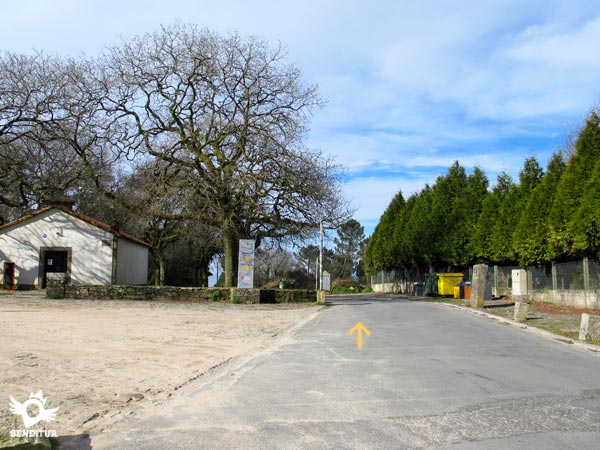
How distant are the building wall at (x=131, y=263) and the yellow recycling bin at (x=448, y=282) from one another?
2269cm

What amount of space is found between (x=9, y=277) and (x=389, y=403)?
113 feet

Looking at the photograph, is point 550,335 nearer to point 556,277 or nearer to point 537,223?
point 556,277

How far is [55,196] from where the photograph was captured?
40.5 m

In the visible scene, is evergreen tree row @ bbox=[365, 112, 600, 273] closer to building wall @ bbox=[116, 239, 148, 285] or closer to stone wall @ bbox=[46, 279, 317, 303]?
stone wall @ bbox=[46, 279, 317, 303]

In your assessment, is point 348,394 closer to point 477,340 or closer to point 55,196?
point 477,340

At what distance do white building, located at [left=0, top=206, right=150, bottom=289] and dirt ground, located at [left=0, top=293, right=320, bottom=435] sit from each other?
1497 centimetres

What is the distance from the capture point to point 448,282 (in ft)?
127

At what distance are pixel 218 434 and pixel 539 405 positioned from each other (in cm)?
400

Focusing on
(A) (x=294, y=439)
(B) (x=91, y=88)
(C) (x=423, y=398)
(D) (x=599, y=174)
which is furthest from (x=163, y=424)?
(B) (x=91, y=88)

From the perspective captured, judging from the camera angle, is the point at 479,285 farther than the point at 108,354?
Yes

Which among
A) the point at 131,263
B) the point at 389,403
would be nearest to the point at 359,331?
the point at 389,403

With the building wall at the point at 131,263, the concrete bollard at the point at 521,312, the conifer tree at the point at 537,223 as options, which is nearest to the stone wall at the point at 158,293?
the building wall at the point at 131,263

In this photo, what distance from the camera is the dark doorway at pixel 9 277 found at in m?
34.4

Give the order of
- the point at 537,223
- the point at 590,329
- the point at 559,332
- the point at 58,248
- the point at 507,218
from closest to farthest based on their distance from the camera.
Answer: the point at 590,329 → the point at 559,332 → the point at 537,223 → the point at 507,218 → the point at 58,248
